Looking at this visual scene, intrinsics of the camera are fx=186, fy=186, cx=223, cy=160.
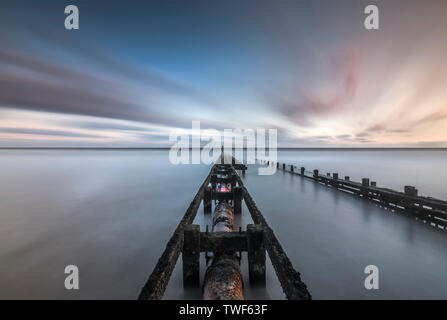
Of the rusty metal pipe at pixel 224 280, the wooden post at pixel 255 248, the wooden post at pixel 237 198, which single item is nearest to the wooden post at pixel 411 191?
the wooden post at pixel 237 198

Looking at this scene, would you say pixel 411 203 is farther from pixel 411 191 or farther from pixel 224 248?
pixel 224 248

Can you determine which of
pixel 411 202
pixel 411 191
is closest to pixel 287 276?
pixel 411 202

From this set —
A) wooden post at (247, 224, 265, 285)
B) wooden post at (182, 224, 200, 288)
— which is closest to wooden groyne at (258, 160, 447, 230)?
wooden post at (247, 224, 265, 285)

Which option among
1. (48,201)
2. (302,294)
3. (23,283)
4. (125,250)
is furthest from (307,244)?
(48,201)

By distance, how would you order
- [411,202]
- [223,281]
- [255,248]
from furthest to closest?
[411,202] < [255,248] < [223,281]

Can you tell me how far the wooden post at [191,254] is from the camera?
12.6ft

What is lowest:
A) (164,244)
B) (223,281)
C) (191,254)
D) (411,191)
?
(164,244)

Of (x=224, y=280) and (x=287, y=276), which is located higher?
(x=287, y=276)

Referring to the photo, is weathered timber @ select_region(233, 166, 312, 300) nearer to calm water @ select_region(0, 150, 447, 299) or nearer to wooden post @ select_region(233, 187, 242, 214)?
calm water @ select_region(0, 150, 447, 299)

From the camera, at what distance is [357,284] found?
17.7 feet

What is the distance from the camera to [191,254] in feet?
13.1
